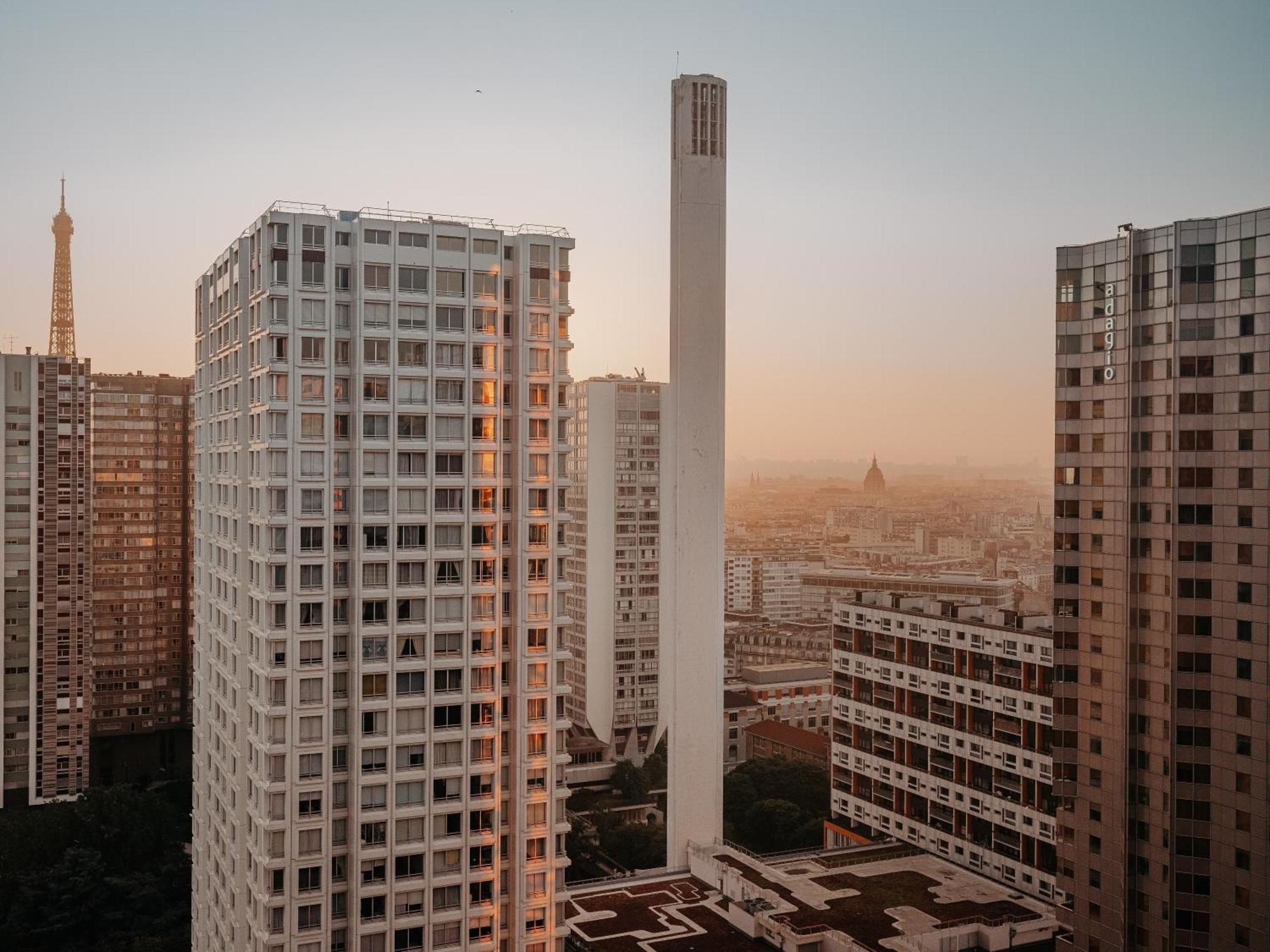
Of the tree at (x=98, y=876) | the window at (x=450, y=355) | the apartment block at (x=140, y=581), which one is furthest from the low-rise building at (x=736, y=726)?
the window at (x=450, y=355)

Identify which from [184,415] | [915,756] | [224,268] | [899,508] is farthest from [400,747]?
[899,508]

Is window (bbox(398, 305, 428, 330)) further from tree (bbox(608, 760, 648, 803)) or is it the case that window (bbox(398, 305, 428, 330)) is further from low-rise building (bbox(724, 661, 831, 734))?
low-rise building (bbox(724, 661, 831, 734))

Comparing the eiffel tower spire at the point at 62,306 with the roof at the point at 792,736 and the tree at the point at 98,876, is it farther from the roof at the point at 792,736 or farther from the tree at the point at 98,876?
the roof at the point at 792,736

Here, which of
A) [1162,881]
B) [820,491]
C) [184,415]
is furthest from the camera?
[820,491]

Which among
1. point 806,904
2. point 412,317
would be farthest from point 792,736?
point 412,317

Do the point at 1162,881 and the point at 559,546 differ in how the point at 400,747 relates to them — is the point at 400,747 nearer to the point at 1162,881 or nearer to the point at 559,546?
the point at 559,546
